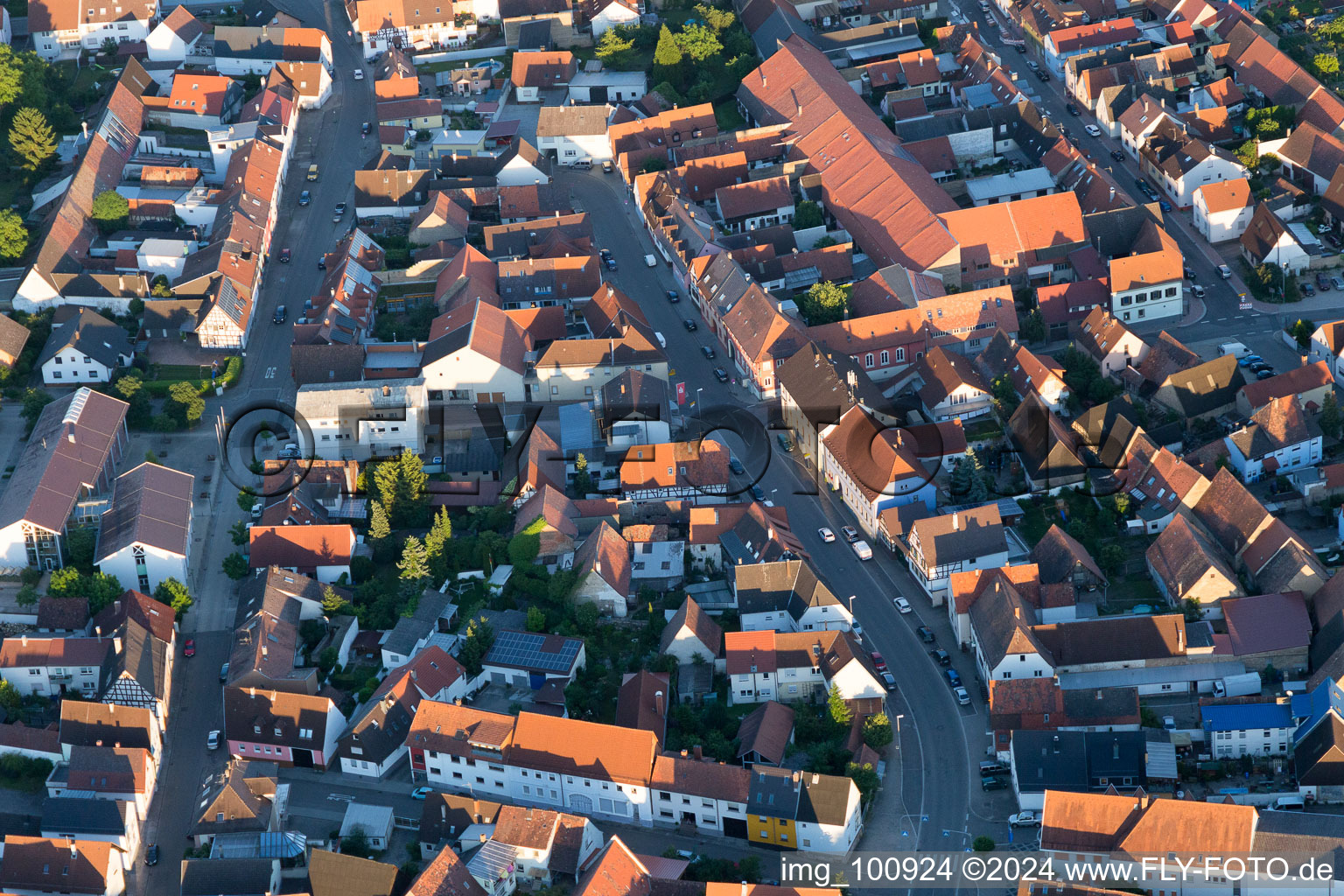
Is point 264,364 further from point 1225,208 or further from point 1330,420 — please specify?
point 1330,420

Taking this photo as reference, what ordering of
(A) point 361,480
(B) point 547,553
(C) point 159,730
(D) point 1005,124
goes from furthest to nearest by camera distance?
1. (D) point 1005,124
2. (A) point 361,480
3. (B) point 547,553
4. (C) point 159,730

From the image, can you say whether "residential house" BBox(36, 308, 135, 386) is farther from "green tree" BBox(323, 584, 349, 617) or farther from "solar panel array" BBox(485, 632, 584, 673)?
"solar panel array" BBox(485, 632, 584, 673)

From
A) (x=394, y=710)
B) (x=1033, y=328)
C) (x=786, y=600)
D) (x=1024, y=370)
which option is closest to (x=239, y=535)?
(x=394, y=710)

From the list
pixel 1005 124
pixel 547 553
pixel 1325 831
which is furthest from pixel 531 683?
pixel 1005 124

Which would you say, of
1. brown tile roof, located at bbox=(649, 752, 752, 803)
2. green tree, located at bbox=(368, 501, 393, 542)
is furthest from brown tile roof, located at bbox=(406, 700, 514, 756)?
green tree, located at bbox=(368, 501, 393, 542)

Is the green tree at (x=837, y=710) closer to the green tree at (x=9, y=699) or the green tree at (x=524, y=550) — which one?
the green tree at (x=524, y=550)

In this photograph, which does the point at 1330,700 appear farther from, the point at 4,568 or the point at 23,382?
the point at 23,382
